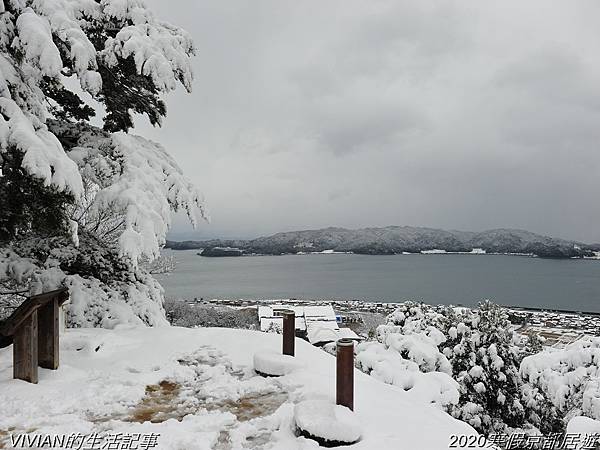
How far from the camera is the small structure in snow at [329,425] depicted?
2921 millimetres

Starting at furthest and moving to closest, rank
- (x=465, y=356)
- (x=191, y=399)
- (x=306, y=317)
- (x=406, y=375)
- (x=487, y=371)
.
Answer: (x=306, y=317), (x=465, y=356), (x=487, y=371), (x=406, y=375), (x=191, y=399)

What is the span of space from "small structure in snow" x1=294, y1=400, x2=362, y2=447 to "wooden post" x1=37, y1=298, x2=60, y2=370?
99.7 inches

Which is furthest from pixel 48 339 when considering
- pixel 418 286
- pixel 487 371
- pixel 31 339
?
pixel 418 286

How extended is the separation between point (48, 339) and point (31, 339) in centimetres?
34

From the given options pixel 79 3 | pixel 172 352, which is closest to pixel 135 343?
pixel 172 352

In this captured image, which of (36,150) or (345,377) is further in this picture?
(36,150)

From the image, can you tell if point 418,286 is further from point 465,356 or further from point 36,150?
point 36,150

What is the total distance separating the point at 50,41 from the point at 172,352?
335 centimetres

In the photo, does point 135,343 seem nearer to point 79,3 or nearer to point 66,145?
point 66,145

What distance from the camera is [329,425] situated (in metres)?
2.95

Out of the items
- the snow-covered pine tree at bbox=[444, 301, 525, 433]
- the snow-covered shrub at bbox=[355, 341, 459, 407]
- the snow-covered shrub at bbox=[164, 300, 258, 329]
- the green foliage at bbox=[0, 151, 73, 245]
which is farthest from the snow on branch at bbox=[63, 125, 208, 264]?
the snow-covered shrub at bbox=[164, 300, 258, 329]

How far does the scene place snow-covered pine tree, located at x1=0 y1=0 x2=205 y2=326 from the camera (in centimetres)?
416

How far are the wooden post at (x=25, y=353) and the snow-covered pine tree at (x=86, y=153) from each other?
3.17ft

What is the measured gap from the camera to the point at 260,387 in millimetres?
4047
